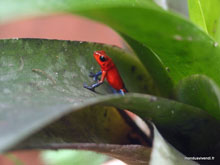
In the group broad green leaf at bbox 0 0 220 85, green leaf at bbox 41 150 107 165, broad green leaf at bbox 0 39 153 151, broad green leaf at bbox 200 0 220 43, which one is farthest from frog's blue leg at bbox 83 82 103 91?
green leaf at bbox 41 150 107 165

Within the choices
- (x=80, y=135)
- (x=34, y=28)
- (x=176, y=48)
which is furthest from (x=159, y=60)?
(x=34, y=28)

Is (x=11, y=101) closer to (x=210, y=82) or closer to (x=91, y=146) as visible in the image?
(x=91, y=146)

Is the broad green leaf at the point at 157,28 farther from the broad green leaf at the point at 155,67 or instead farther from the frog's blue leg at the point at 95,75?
the frog's blue leg at the point at 95,75

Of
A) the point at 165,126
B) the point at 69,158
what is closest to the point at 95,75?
the point at 165,126

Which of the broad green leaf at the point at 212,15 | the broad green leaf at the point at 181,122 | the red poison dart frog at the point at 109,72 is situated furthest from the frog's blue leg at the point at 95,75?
the broad green leaf at the point at 212,15

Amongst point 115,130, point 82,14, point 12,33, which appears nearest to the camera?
point 82,14

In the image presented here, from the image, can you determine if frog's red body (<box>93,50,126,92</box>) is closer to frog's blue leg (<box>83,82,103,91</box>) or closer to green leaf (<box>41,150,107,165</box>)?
frog's blue leg (<box>83,82,103,91</box>)
